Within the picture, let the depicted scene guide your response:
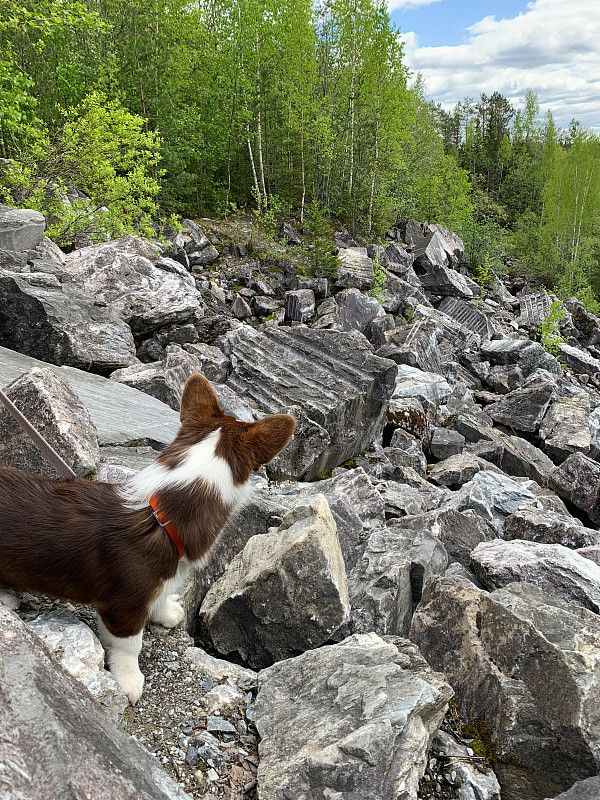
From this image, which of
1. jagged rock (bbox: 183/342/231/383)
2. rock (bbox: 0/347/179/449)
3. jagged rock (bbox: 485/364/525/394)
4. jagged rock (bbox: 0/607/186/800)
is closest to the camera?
jagged rock (bbox: 0/607/186/800)

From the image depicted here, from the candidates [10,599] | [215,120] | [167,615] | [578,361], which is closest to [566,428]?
[578,361]

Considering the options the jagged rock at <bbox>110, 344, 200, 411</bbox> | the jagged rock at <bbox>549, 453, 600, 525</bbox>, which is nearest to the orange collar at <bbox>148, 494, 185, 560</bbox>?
the jagged rock at <bbox>110, 344, 200, 411</bbox>

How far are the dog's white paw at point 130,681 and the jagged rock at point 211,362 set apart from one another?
24.1ft

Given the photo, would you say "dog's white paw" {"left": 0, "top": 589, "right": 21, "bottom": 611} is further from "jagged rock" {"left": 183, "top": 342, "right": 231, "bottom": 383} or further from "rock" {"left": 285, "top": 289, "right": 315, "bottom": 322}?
"rock" {"left": 285, "top": 289, "right": 315, "bottom": 322}

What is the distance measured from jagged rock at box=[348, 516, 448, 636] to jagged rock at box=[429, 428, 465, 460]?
6203 millimetres

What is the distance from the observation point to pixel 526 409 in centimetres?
1538

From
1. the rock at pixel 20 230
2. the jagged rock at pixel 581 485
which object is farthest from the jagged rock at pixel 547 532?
the rock at pixel 20 230

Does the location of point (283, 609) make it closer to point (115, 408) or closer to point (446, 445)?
point (115, 408)

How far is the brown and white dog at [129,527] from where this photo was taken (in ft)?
9.77

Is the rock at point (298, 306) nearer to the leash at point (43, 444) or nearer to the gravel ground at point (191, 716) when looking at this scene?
the leash at point (43, 444)

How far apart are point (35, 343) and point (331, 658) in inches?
258

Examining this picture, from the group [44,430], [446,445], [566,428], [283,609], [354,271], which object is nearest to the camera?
[283,609]

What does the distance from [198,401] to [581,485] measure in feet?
33.2

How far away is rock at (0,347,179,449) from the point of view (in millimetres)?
5742
